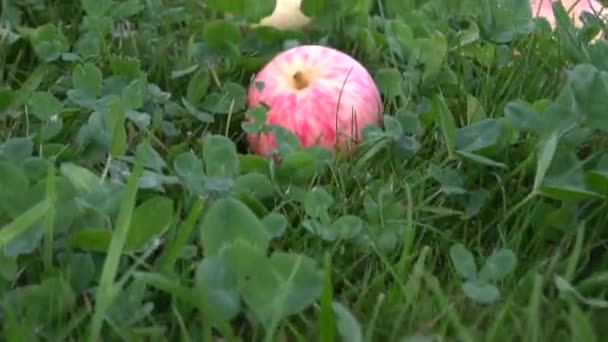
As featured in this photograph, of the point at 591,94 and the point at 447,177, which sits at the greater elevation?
the point at 591,94

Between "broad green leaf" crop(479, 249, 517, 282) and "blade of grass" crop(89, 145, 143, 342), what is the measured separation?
451 mm

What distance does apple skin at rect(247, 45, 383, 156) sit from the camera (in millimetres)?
1834

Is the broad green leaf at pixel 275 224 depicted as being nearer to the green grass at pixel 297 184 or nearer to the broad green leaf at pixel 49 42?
the green grass at pixel 297 184

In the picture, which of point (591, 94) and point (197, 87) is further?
point (197, 87)

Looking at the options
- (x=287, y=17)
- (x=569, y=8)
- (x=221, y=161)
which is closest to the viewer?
(x=221, y=161)

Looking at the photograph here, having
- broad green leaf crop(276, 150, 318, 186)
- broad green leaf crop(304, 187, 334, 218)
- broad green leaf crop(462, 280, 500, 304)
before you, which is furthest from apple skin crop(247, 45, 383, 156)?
broad green leaf crop(462, 280, 500, 304)

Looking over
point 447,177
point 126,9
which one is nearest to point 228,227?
point 447,177

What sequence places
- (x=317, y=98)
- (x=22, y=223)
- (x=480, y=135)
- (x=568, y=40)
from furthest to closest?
(x=568, y=40)
(x=317, y=98)
(x=480, y=135)
(x=22, y=223)

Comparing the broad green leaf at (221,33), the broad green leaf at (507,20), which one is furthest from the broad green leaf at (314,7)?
the broad green leaf at (507,20)

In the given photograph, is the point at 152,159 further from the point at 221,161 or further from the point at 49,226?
the point at 49,226

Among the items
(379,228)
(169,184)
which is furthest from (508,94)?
(169,184)

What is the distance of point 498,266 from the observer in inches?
58.2

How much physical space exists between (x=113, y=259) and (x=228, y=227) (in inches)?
5.9

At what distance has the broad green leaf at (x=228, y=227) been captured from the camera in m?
1.41
